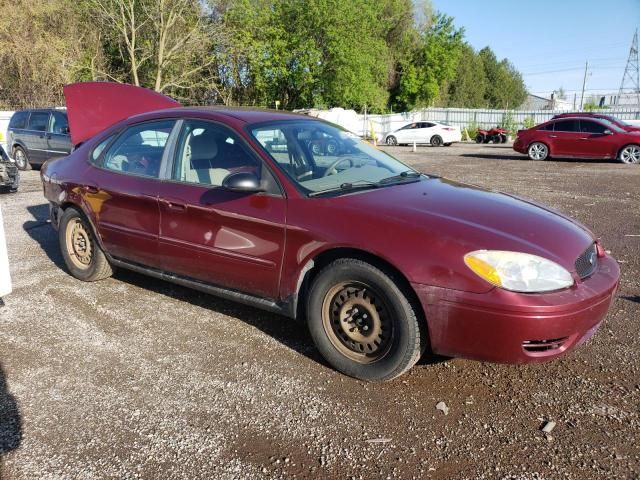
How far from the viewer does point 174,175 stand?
3.96 m

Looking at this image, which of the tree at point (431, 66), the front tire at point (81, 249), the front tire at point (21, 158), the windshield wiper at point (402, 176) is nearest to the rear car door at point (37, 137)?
the front tire at point (21, 158)

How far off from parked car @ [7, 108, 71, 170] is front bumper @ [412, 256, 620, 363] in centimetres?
1201

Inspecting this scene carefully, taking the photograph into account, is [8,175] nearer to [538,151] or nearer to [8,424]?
[8,424]

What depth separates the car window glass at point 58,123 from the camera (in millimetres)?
12977

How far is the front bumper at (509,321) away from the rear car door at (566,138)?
16.0 meters

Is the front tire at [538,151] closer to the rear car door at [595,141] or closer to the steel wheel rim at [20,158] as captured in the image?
the rear car door at [595,141]

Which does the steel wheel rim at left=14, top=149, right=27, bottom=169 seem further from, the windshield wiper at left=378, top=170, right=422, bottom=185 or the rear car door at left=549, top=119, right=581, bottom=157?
the rear car door at left=549, top=119, right=581, bottom=157

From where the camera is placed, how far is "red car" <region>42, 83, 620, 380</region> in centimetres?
273

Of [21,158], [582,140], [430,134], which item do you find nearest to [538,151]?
[582,140]

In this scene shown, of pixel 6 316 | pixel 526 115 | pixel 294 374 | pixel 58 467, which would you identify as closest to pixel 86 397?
pixel 58 467

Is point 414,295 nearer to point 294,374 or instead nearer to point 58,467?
point 294,374

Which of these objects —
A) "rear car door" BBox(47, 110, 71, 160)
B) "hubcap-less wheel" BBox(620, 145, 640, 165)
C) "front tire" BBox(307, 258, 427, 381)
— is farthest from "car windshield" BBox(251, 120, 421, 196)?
"hubcap-less wheel" BBox(620, 145, 640, 165)

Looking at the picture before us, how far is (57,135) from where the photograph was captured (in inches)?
512

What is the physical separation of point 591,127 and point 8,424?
1789 cm
